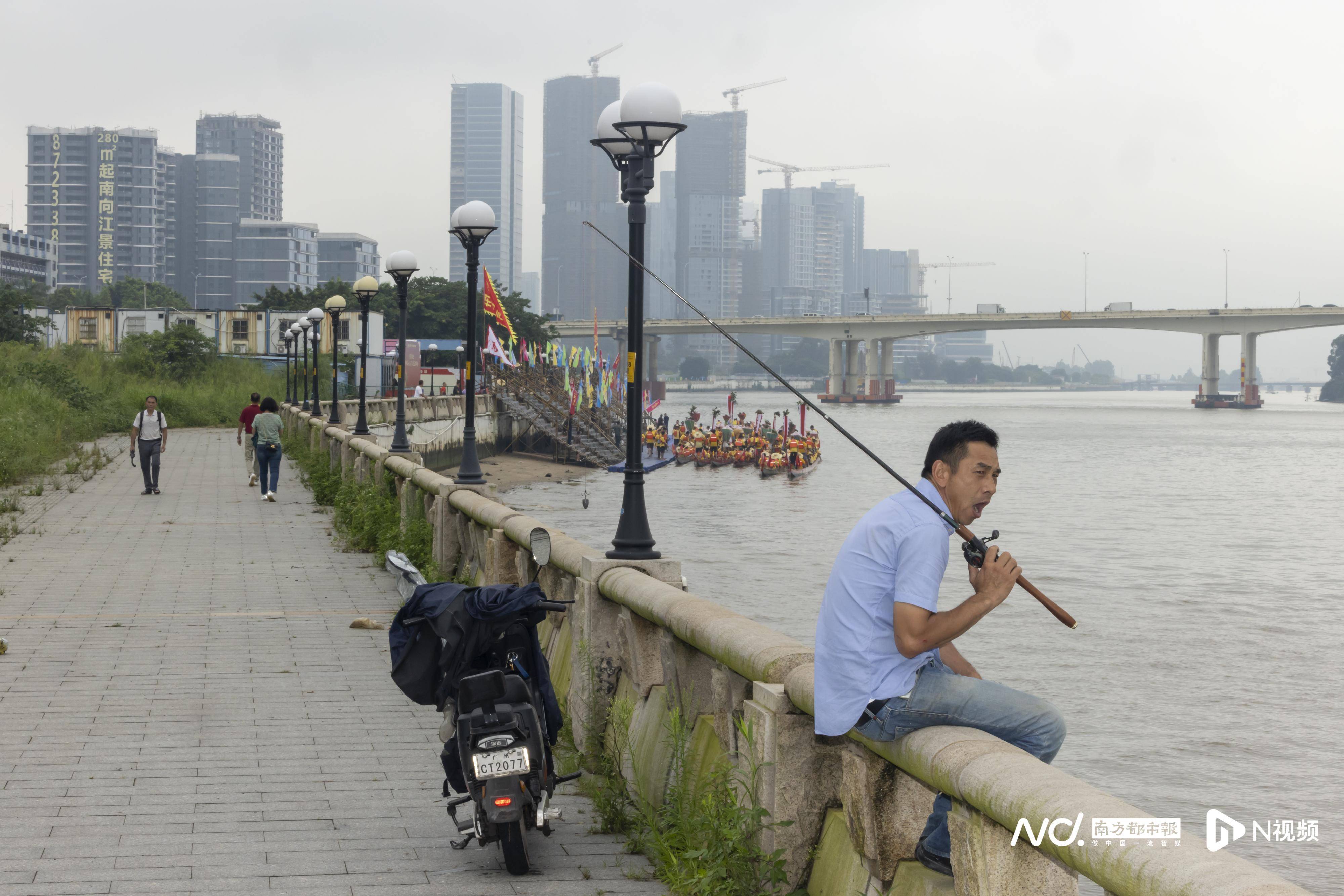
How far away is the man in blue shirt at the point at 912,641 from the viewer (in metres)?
3.80

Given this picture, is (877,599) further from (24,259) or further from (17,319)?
(24,259)

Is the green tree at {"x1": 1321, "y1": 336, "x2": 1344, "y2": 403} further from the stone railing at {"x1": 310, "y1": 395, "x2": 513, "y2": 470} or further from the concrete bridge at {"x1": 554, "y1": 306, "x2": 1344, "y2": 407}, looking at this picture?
the stone railing at {"x1": 310, "y1": 395, "x2": 513, "y2": 470}

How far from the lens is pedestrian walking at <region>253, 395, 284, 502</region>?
21922 millimetres

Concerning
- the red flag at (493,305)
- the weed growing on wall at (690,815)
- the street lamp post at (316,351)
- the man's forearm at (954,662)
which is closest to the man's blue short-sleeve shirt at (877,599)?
the man's forearm at (954,662)

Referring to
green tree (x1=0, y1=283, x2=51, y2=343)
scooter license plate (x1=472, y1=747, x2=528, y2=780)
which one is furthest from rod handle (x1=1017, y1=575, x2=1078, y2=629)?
green tree (x1=0, y1=283, x2=51, y2=343)

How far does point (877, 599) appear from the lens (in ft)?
12.9

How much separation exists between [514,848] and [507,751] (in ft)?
1.38

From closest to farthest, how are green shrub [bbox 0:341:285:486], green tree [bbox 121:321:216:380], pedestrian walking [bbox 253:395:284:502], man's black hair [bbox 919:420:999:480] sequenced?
man's black hair [bbox 919:420:999:480], pedestrian walking [bbox 253:395:284:502], green shrub [bbox 0:341:285:486], green tree [bbox 121:321:216:380]

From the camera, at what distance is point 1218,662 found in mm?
23188

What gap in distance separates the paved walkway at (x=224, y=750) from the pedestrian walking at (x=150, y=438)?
27.8 feet

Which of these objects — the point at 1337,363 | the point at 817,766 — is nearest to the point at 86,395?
the point at 817,766

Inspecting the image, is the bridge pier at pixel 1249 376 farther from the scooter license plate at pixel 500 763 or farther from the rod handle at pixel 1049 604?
the rod handle at pixel 1049 604

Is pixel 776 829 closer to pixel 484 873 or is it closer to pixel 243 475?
pixel 484 873

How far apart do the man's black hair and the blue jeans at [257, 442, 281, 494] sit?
1944 centimetres
